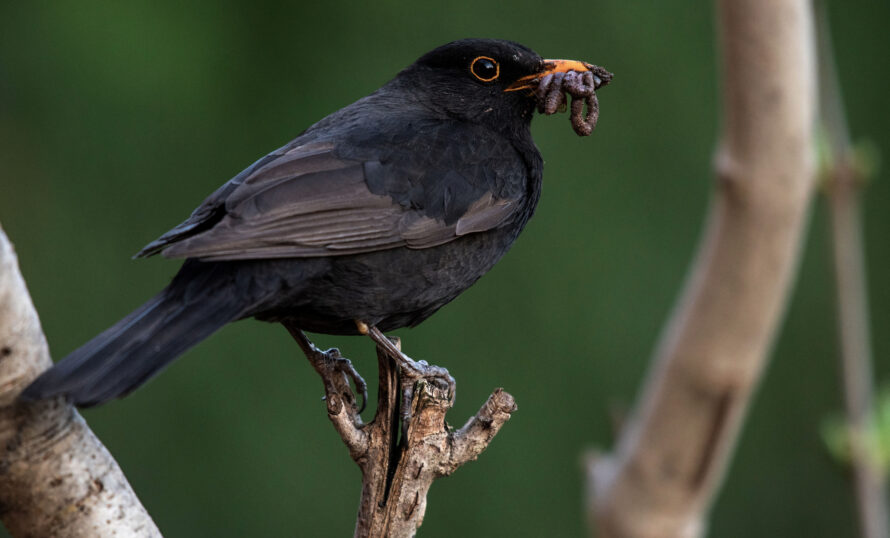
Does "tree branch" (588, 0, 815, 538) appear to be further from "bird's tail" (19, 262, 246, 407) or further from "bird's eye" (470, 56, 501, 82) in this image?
"bird's tail" (19, 262, 246, 407)

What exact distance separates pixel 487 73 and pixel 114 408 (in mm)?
3245

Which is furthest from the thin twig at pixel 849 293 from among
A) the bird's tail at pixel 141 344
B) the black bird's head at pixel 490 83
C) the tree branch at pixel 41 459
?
the tree branch at pixel 41 459

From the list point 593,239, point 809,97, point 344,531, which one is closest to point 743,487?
point 593,239

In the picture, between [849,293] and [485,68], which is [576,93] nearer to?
[485,68]

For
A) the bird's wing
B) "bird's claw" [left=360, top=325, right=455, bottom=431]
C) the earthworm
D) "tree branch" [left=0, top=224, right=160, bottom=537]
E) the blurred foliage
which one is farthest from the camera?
the blurred foliage

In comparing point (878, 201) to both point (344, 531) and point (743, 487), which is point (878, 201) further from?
point (344, 531)

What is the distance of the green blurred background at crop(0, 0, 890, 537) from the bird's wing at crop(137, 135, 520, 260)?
2.55 m

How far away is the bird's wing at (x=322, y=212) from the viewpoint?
2.54m

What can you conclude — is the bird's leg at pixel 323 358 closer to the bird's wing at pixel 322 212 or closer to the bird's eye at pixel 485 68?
the bird's wing at pixel 322 212

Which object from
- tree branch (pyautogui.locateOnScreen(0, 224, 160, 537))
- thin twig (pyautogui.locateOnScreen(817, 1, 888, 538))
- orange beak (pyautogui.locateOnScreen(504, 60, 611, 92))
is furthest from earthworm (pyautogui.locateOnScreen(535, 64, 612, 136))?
tree branch (pyautogui.locateOnScreen(0, 224, 160, 537))

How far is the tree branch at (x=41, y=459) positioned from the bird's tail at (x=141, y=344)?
43 millimetres

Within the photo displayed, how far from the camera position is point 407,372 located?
2.79m

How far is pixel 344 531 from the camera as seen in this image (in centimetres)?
561

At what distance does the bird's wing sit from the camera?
2.54 m
